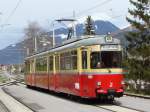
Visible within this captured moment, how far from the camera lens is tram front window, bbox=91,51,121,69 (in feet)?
80.4

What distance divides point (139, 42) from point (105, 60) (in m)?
22.1

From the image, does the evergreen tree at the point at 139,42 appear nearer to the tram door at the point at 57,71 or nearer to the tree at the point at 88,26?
the tram door at the point at 57,71

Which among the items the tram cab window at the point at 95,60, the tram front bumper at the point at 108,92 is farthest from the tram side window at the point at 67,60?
the tram front bumper at the point at 108,92

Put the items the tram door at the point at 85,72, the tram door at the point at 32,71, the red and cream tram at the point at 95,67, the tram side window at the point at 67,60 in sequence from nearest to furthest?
the red and cream tram at the point at 95,67 → the tram door at the point at 85,72 → the tram side window at the point at 67,60 → the tram door at the point at 32,71

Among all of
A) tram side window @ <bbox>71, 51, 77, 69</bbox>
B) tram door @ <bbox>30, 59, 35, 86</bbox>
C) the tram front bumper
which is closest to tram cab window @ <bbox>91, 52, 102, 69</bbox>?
the tram front bumper

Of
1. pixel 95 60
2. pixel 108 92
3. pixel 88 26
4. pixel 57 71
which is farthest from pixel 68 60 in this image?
pixel 88 26

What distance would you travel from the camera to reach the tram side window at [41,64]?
36.2m

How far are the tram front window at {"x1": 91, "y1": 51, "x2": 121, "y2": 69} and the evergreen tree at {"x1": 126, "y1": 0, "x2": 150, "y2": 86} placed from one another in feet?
60.4

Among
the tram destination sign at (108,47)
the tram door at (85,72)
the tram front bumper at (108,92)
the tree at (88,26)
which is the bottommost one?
the tram front bumper at (108,92)

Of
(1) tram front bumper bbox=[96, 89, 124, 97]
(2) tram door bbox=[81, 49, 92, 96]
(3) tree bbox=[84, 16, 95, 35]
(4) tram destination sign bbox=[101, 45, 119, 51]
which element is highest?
(3) tree bbox=[84, 16, 95, 35]

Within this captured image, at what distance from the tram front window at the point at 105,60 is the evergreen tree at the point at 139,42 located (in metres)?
18.4

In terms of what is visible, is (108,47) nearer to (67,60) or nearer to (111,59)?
(111,59)

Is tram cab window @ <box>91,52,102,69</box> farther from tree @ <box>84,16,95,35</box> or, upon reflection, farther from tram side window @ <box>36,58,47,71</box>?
tree @ <box>84,16,95,35</box>

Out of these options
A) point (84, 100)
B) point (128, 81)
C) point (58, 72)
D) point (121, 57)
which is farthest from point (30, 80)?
point (121, 57)
